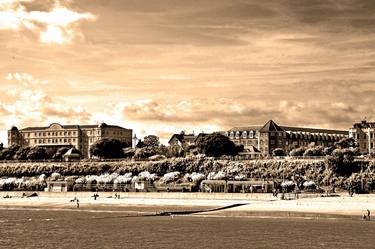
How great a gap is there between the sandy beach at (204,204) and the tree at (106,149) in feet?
203

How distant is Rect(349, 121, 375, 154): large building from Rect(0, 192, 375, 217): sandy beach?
337 feet

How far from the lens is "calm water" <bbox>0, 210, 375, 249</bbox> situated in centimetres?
4375

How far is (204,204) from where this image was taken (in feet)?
236

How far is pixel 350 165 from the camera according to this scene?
94.7 meters

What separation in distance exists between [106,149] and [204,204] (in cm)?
9030

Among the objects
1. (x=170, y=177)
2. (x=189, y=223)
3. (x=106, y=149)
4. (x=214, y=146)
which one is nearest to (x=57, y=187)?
(x=170, y=177)

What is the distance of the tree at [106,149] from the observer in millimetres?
158625

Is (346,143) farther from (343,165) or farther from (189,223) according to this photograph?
(189,223)

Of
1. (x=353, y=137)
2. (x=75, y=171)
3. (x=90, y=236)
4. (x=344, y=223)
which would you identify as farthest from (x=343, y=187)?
(x=353, y=137)

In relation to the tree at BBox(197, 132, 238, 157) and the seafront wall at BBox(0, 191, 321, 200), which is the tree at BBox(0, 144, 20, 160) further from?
the seafront wall at BBox(0, 191, 321, 200)

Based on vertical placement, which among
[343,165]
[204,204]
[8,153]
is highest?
[8,153]

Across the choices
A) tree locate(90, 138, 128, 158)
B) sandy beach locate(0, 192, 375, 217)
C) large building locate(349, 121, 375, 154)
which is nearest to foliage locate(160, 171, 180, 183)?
sandy beach locate(0, 192, 375, 217)

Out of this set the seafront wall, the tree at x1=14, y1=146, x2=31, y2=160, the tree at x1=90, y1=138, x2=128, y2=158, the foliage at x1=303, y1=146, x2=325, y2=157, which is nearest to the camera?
the seafront wall

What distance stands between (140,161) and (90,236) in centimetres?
7316
